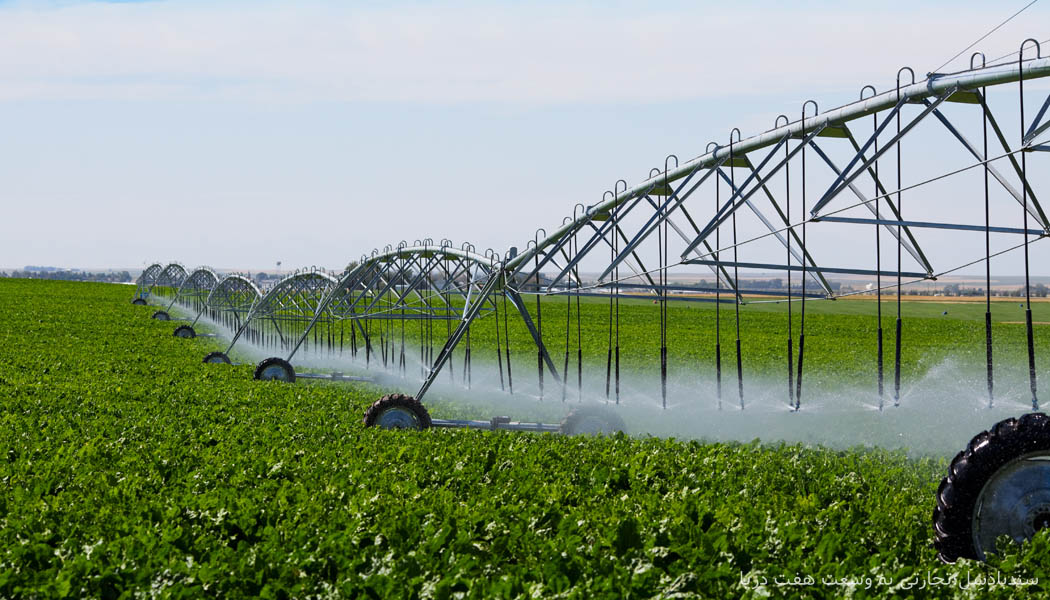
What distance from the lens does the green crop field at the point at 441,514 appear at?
5484 mm

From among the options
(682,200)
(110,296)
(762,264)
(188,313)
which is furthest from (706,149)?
(110,296)

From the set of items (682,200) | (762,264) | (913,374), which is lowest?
(913,374)

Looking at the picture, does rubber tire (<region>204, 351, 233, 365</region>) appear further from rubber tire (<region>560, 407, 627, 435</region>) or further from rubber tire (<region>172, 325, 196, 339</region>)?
rubber tire (<region>560, 407, 627, 435</region>)

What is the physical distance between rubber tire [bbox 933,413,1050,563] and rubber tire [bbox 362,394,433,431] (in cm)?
744

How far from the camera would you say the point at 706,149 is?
424 inches

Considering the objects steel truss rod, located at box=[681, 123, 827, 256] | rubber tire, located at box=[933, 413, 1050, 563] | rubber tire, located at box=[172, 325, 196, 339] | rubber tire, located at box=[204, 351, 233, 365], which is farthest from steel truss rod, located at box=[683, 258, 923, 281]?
rubber tire, located at box=[172, 325, 196, 339]

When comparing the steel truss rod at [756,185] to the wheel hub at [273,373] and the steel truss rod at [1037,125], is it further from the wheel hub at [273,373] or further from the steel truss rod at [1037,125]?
the wheel hub at [273,373]

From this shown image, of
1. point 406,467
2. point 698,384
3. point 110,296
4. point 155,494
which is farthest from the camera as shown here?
point 110,296

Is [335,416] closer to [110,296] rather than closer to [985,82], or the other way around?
[985,82]

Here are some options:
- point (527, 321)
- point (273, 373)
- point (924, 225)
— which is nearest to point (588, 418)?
point (527, 321)

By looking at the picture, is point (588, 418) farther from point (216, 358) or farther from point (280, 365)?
point (216, 358)

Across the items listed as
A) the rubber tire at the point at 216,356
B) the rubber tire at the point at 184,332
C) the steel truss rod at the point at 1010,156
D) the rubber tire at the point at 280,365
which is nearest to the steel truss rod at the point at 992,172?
the steel truss rod at the point at 1010,156

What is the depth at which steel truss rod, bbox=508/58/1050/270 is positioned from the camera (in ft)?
24.2

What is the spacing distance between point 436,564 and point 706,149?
255 inches
